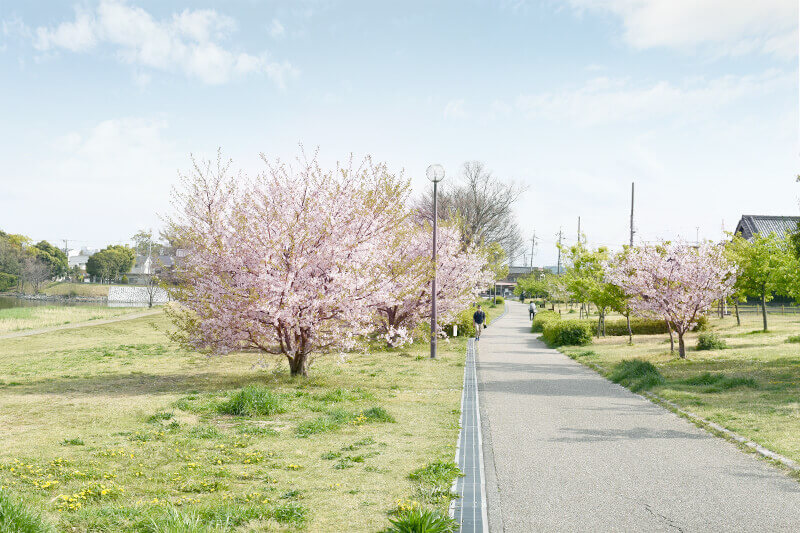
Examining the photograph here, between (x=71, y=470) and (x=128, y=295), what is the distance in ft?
257

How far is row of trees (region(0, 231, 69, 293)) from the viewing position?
75.9m

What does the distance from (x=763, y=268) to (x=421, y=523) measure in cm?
2848

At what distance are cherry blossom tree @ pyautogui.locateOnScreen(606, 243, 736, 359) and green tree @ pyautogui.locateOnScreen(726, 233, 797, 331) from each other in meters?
7.77

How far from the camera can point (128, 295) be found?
3054 inches

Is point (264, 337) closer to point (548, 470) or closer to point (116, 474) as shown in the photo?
point (116, 474)

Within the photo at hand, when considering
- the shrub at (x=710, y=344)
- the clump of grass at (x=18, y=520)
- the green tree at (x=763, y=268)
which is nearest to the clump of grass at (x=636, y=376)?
the shrub at (x=710, y=344)

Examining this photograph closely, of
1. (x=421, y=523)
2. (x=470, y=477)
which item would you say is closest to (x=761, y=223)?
(x=470, y=477)

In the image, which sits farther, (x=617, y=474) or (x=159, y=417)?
(x=159, y=417)

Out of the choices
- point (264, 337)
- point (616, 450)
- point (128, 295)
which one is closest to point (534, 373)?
point (264, 337)

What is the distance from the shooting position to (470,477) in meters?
6.47

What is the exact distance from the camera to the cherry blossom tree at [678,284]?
61.8 feet

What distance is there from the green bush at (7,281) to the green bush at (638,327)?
77.5m

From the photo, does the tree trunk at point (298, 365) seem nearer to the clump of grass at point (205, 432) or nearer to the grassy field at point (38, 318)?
the clump of grass at point (205, 432)

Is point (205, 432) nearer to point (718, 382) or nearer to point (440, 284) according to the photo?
point (718, 382)
